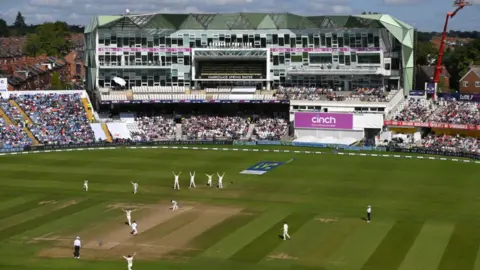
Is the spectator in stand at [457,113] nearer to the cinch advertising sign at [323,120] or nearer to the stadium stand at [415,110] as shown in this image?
the stadium stand at [415,110]

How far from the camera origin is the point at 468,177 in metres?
57.7

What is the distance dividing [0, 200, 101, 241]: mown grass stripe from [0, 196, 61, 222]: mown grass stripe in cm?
235

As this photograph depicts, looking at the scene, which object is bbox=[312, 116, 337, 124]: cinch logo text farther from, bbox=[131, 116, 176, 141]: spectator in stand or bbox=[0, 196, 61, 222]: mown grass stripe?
bbox=[0, 196, 61, 222]: mown grass stripe

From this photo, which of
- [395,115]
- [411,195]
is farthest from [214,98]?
[411,195]

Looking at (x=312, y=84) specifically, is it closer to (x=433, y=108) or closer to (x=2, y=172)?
(x=433, y=108)

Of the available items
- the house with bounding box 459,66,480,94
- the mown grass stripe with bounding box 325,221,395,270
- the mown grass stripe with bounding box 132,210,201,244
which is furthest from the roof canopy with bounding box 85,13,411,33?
the mown grass stripe with bounding box 325,221,395,270

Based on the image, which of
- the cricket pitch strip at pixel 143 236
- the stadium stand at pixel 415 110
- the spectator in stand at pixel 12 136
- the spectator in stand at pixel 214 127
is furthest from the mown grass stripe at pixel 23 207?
the stadium stand at pixel 415 110

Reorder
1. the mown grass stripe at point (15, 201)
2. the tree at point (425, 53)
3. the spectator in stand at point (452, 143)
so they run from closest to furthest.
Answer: the mown grass stripe at point (15, 201), the spectator in stand at point (452, 143), the tree at point (425, 53)

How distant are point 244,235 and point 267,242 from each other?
6.45ft

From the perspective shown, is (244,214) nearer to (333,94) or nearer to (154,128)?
(154,128)

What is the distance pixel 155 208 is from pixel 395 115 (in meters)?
43.1

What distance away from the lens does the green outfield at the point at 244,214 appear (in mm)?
34438

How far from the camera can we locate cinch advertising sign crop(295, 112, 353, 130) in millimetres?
81062

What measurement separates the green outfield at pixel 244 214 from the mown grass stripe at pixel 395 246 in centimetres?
5
